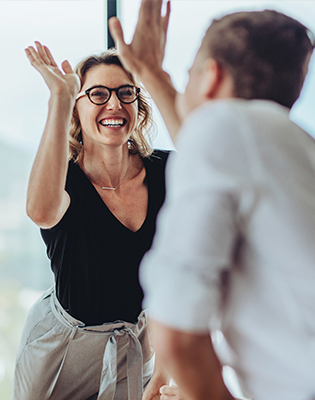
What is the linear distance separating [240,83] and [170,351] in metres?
0.36

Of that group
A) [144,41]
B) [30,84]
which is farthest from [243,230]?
[30,84]

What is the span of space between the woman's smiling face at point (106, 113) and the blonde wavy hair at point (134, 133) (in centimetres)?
3

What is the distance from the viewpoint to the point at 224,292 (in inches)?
19.8

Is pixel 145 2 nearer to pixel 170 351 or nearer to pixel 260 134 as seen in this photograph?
pixel 260 134

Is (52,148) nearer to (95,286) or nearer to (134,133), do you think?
(95,286)

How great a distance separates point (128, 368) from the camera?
1399 mm

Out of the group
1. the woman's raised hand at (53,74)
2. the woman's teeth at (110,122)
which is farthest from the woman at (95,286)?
the woman's raised hand at (53,74)

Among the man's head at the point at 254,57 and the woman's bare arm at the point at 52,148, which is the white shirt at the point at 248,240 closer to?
the man's head at the point at 254,57

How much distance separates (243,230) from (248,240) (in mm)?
15

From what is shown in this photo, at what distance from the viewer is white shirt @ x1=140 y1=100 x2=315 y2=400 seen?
1.43 feet

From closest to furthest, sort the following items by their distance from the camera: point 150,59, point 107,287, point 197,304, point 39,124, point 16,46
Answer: point 197,304, point 150,59, point 107,287, point 39,124, point 16,46

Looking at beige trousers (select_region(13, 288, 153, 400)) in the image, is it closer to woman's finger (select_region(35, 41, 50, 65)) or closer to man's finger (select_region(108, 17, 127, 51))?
woman's finger (select_region(35, 41, 50, 65))

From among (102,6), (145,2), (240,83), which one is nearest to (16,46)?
(102,6)

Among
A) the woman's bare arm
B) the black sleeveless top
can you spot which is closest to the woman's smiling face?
the black sleeveless top
